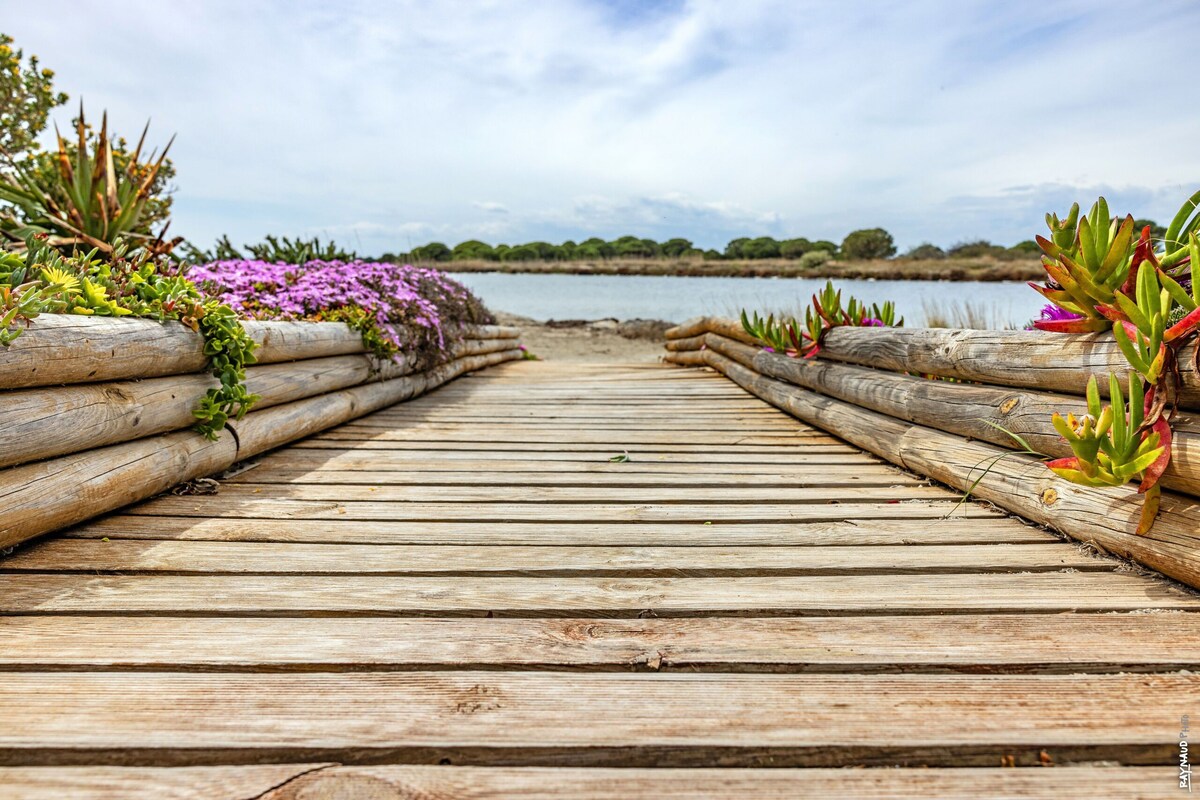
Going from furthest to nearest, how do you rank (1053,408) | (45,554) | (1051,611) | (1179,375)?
1. (1053,408)
2. (45,554)
3. (1179,375)
4. (1051,611)

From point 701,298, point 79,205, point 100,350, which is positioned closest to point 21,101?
point 79,205

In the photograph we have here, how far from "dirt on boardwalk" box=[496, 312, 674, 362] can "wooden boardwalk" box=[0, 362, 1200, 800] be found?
887 cm

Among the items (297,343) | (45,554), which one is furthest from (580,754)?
(297,343)

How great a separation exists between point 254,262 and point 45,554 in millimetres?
4251

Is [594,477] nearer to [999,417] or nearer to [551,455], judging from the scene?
[551,455]

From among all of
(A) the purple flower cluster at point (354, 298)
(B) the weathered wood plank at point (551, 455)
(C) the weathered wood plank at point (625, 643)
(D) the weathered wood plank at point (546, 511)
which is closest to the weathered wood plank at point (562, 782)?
(C) the weathered wood plank at point (625, 643)

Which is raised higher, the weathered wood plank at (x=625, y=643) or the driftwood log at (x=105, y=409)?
the driftwood log at (x=105, y=409)

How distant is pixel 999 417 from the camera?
8.17 ft

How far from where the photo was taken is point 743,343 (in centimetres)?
642

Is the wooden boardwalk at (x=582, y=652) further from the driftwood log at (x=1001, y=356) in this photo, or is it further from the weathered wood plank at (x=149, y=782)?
the driftwood log at (x=1001, y=356)

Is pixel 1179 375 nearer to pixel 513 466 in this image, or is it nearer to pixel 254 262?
pixel 513 466

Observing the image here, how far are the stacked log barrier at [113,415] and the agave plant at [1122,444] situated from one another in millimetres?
2787

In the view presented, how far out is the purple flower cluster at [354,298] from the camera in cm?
454

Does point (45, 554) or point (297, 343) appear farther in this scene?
point (297, 343)
